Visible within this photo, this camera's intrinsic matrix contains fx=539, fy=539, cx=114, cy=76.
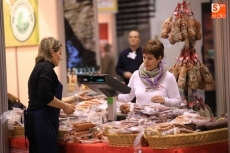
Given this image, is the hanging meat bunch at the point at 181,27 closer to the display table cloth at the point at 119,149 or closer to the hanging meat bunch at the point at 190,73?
the hanging meat bunch at the point at 190,73

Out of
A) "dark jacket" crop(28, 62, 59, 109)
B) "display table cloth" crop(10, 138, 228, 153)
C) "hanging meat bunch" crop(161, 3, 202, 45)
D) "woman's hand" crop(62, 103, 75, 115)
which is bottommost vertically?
"display table cloth" crop(10, 138, 228, 153)

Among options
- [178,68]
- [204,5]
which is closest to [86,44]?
[204,5]

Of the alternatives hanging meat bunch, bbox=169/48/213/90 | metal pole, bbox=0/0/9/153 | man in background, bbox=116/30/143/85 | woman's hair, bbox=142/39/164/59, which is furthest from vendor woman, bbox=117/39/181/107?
man in background, bbox=116/30/143/85

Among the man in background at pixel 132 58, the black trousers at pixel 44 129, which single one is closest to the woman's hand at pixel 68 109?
the black trousers at pixel 44 129

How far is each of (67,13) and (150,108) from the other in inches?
181

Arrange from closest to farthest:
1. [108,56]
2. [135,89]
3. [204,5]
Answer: [135,89]
[204,5]
[108,56]

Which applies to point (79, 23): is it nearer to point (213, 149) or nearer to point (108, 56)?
point (108, 56)

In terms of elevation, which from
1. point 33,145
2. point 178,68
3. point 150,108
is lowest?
point 33,145

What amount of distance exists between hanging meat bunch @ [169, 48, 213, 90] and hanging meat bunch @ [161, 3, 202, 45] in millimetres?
182

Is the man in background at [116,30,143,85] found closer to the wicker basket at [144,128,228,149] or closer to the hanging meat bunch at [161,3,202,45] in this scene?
the hanging meat bunch at [161,3,202,45]

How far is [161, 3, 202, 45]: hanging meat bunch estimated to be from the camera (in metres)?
5.17

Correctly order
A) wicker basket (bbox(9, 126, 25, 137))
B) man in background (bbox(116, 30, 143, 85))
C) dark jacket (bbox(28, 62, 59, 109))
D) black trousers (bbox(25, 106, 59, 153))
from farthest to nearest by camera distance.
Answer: man in background (bbox(116, 30, 143, 85)) → wicker basket (bbox(9, 126, 25, 137)) → black trousers (bbox(25, 106, 59, 153)) → dark jacket (bbox(28, 62, 59, 109))

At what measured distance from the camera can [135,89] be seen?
5070 mm

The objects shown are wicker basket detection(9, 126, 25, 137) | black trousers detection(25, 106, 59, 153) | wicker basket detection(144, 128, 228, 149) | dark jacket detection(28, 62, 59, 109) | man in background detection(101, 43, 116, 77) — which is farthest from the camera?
man in background detection(101, 43, 116, 77)
